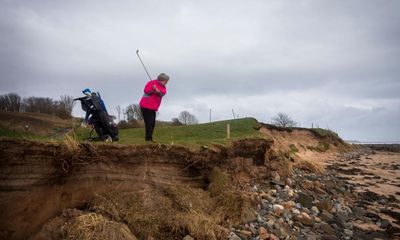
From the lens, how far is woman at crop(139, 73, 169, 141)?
864 centimetres

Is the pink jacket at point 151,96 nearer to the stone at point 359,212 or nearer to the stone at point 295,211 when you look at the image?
the stone at point 295,211

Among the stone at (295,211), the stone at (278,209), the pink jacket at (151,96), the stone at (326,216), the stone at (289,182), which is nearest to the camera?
the pink jacket at (151,96)

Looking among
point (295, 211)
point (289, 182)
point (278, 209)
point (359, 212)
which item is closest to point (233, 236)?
point (278, 209)

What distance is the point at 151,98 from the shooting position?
8.73m

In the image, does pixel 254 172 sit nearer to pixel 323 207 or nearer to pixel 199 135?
pixel 323 207

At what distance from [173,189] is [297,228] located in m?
3.98

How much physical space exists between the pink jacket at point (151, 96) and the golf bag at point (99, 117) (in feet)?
3.63

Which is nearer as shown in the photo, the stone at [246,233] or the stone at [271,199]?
the stone at [246,233]

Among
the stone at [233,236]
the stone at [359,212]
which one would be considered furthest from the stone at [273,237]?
the stone at [359,212]

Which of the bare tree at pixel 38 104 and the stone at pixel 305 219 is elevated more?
the bare tree at pixel 38 104

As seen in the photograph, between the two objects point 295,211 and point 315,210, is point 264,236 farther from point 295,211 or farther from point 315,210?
point 315,210

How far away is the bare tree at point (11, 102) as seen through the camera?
145ft

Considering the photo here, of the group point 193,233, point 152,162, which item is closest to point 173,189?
point 152,162

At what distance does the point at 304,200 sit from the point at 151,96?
23.5ft
